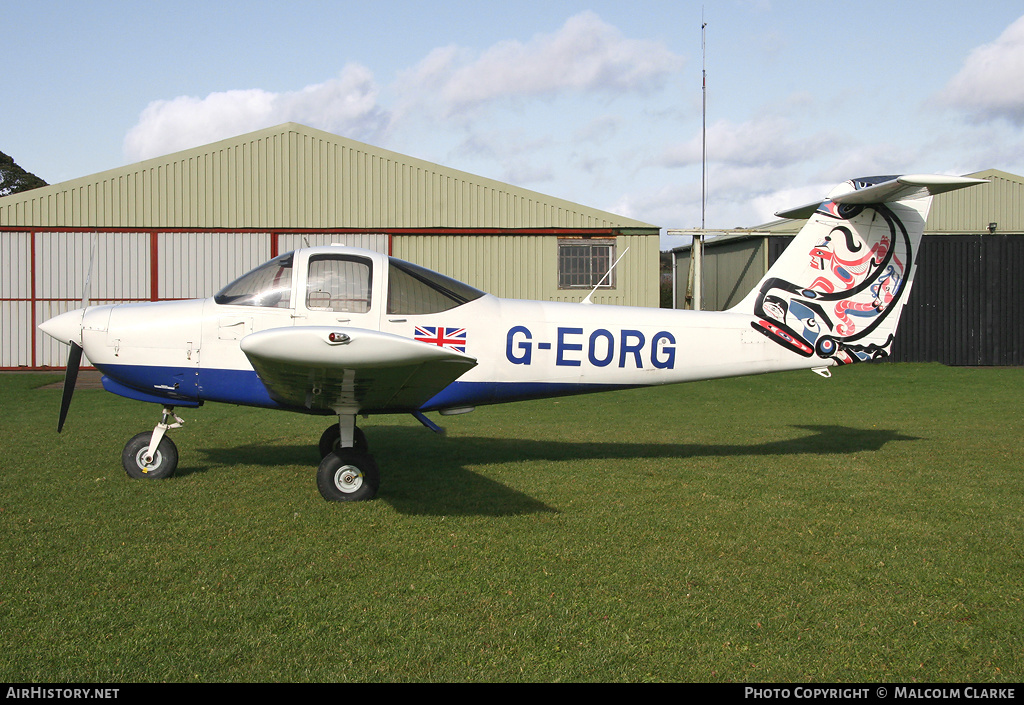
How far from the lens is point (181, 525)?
5.47 metres

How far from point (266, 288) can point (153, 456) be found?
196cm

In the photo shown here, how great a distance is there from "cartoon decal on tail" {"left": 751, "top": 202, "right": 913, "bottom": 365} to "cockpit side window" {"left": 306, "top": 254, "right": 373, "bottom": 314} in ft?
13.4

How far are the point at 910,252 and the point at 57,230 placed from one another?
20.2 m

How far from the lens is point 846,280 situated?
795cm

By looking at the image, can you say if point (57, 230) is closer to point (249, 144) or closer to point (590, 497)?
point (249, 144)

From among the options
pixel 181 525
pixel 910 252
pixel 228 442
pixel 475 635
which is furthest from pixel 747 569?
pixel 228 442

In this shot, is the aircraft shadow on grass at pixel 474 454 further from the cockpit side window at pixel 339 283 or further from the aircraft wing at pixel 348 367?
the cockpit side window at pixel 339 283

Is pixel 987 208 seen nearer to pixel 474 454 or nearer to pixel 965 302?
pixel 965 302

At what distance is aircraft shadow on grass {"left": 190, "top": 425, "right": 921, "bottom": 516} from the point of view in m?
6.31

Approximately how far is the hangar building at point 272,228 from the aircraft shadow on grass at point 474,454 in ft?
33.7

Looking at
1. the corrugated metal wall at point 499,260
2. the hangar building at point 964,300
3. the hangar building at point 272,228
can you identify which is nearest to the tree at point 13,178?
the hangar building at point 272,228

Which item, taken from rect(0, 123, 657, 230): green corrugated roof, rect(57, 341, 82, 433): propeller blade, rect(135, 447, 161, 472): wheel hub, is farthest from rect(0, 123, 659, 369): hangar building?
rect(135, 447, 161, 472): wheel hub

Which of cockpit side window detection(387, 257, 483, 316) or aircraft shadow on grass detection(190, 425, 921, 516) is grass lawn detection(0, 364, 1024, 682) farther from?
cockpit side window detection(387, 257, 483, 316)

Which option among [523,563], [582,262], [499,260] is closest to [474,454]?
[523,563]
